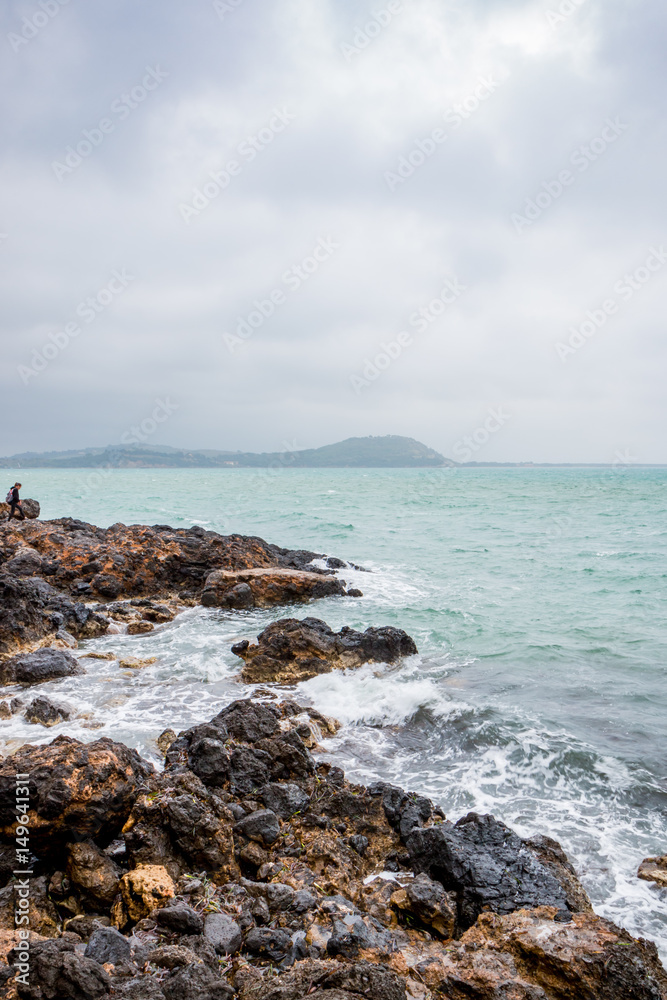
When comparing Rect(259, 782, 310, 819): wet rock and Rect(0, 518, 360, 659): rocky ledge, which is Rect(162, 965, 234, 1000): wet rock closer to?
Rect(259, 782, 310, 819): wet rock

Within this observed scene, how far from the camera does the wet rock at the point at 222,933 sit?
5094 millimetres

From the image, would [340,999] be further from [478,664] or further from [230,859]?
[478,664]

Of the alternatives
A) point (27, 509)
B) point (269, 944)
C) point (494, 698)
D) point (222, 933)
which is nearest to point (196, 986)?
point (222, 933)

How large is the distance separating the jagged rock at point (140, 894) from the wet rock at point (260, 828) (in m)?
1.12

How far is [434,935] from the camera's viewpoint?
5816mm

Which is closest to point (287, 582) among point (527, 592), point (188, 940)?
point (527, 592)

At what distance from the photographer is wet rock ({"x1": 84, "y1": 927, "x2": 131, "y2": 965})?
4.68 m

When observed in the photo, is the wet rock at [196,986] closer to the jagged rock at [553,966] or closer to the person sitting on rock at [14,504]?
the jagged rock at [553,966]

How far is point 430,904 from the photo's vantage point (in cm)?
584

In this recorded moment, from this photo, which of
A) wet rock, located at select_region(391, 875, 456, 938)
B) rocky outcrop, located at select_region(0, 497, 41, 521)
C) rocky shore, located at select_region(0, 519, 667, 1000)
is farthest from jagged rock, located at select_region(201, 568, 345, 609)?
rocky outcrop, located at select_region(0, 497, 41, 521)

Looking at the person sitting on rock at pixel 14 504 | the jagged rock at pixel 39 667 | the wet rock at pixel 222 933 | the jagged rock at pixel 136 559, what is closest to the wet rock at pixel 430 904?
the wet rock at pixel 222 933

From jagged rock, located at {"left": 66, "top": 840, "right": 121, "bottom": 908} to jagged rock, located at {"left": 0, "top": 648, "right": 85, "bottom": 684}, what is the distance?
23.7ft

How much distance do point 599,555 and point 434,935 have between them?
96.4 ft

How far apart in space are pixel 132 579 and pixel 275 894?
17.2 meters
